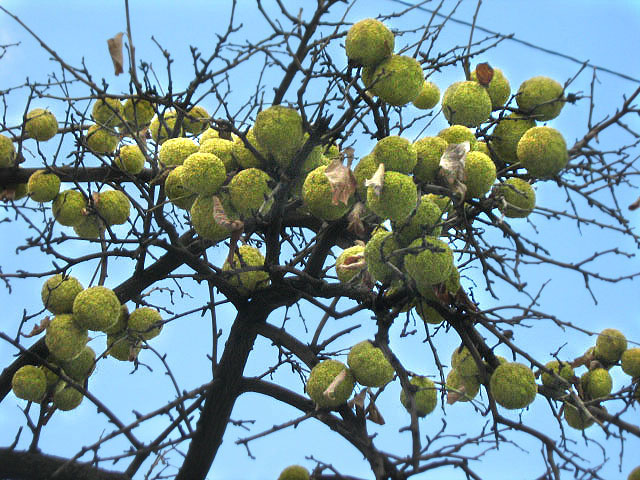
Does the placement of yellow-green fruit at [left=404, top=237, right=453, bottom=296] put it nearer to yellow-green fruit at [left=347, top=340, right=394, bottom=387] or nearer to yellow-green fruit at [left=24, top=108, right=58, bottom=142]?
yellow-green fruit at [left=347, top=340, right=394, bottom=387]

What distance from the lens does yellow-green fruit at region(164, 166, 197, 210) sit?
2033 mm

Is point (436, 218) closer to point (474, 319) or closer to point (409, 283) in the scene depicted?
point (409, 283)

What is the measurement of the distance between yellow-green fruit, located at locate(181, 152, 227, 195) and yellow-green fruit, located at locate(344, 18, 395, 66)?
1.39 ft

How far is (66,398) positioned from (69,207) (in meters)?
0.63

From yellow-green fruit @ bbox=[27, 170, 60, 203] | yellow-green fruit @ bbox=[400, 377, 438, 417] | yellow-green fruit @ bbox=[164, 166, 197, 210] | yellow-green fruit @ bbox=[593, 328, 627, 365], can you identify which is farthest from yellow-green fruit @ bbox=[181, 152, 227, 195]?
yellow-green fruit @ bbox=[593, 328, 627, 365]

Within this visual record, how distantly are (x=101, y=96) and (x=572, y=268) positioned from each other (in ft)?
4.29

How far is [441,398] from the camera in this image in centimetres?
221

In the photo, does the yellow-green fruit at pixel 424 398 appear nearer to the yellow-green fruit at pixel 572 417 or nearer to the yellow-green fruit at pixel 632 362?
the yellow-green fruit at pixel 572 417

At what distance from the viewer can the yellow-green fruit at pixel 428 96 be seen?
2.28 meters

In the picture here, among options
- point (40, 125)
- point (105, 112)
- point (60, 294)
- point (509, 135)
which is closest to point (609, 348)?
point (509, 135)

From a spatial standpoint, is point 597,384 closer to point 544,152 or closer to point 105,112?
point 544,152

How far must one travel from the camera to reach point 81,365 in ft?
7.64

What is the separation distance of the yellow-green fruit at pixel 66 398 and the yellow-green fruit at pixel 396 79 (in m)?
1.39

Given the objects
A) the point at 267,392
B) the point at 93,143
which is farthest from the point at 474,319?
the point at 93,143
